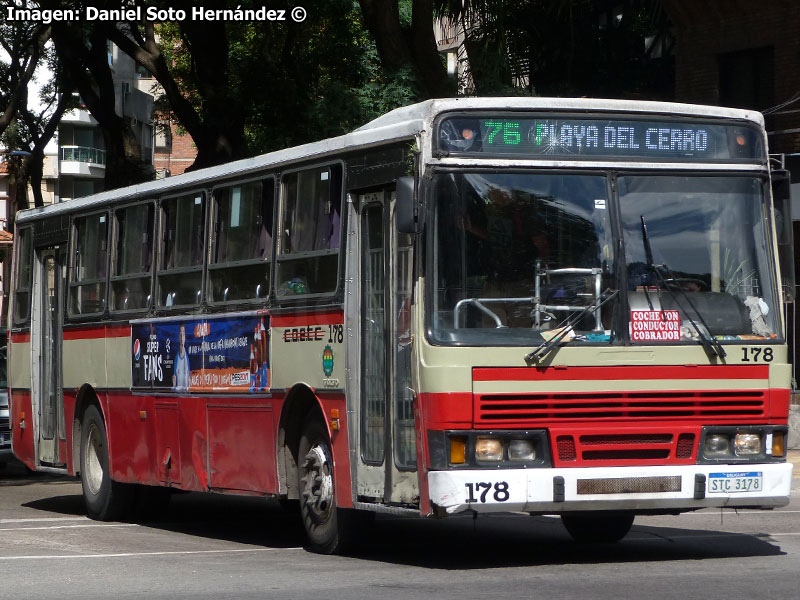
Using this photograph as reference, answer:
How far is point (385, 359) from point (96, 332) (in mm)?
5576

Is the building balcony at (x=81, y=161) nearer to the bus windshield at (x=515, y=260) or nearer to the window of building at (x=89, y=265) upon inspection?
the window of building at (x=89, y=265)

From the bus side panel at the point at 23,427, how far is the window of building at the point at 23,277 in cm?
83

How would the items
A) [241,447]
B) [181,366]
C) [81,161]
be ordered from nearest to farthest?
[241,447], [181,366], [81,161]

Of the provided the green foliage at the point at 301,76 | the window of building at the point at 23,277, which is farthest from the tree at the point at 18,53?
the window of building at the point at 23,277

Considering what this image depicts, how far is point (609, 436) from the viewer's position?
10031 millimetres

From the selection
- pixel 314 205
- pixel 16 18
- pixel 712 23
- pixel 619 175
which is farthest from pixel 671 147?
pixel 16 18

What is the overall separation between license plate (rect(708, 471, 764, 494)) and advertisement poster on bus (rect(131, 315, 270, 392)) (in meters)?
3.60

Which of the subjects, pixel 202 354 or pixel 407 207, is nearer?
pixel 407 207

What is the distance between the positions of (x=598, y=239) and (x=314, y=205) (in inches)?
95.9

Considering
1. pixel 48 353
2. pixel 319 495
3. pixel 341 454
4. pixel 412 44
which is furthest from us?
pixel 412 44

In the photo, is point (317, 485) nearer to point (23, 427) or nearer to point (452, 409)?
point (452, 409)

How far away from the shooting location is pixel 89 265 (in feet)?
52.0

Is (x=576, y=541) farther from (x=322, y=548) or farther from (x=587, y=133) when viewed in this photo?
(x=587, y=133)

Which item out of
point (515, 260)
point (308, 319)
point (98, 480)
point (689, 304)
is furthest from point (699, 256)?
point (98, 480)
